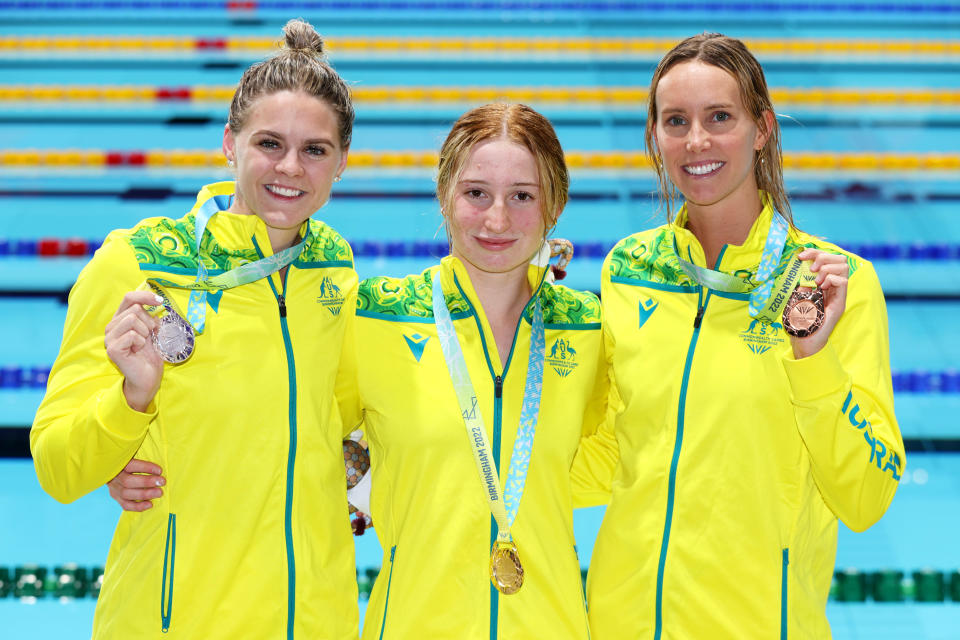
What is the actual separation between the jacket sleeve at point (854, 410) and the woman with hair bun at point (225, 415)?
34.3 inches

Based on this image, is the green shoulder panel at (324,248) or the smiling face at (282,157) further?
the green shoulder panel at (324,248)

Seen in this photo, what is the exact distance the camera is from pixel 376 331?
1976mm

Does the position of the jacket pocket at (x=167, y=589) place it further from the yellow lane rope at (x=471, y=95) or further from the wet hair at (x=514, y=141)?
the yellow lane rope at (x=471, y=95)

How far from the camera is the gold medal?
5.88 ft

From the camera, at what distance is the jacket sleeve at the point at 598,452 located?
2.12 m

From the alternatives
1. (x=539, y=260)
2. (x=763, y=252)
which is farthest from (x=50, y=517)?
(x=763, y=252)

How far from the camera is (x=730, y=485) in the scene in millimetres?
1896

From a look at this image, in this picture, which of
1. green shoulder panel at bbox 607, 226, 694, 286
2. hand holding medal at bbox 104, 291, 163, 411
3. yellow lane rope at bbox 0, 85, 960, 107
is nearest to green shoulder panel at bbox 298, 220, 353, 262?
hand holding medal at bbox 104, 291, 163, 411

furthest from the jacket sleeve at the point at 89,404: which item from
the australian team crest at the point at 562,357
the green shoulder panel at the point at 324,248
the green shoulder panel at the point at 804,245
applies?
the green shoulder panel at the point at 804,245

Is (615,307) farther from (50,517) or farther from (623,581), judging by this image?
(50,517)

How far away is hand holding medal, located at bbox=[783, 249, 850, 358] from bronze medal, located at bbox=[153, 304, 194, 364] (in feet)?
3.38

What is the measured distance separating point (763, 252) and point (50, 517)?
3122 mm

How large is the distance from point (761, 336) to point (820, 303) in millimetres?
219

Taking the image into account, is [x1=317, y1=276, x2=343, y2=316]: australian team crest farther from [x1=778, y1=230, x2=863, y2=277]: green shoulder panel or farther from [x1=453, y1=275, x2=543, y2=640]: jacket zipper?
[x1=778, y1=230, x2=863, y2=277]: green shoulder panel
